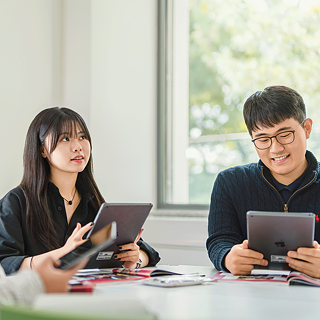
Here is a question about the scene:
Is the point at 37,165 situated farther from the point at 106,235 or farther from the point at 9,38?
the point at 9,38

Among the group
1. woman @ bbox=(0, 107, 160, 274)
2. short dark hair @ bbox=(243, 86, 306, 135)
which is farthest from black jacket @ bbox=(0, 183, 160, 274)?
short dark hair @ bbox=(243, 86, 306, 135)

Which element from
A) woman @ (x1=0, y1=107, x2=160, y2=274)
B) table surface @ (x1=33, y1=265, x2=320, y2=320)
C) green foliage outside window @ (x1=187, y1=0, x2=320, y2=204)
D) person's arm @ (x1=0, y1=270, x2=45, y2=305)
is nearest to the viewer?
person's arm @ (x1=0, y1=270, x2=45, y2=305)

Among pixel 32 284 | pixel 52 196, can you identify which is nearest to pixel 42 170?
pixel 52 196

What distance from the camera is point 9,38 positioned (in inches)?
101

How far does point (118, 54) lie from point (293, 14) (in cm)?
125

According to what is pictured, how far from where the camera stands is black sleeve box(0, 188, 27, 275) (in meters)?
1.48

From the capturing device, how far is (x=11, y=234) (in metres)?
1.58

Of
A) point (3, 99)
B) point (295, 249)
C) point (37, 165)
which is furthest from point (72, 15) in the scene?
point (295, 249)

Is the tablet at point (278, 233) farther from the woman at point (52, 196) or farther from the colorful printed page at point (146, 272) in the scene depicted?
the woman at point (52, 196)

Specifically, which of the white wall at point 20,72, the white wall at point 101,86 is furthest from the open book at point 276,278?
the white wall at point 20,72

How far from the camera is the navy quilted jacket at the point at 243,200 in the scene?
171 centimetres

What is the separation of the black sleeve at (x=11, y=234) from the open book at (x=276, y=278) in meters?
0.73

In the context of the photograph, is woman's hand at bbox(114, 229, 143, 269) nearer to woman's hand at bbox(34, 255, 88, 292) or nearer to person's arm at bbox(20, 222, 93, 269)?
person's arm at bbox(20, 222, 93, 269)

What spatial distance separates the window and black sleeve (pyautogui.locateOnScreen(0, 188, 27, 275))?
1.53 metres
